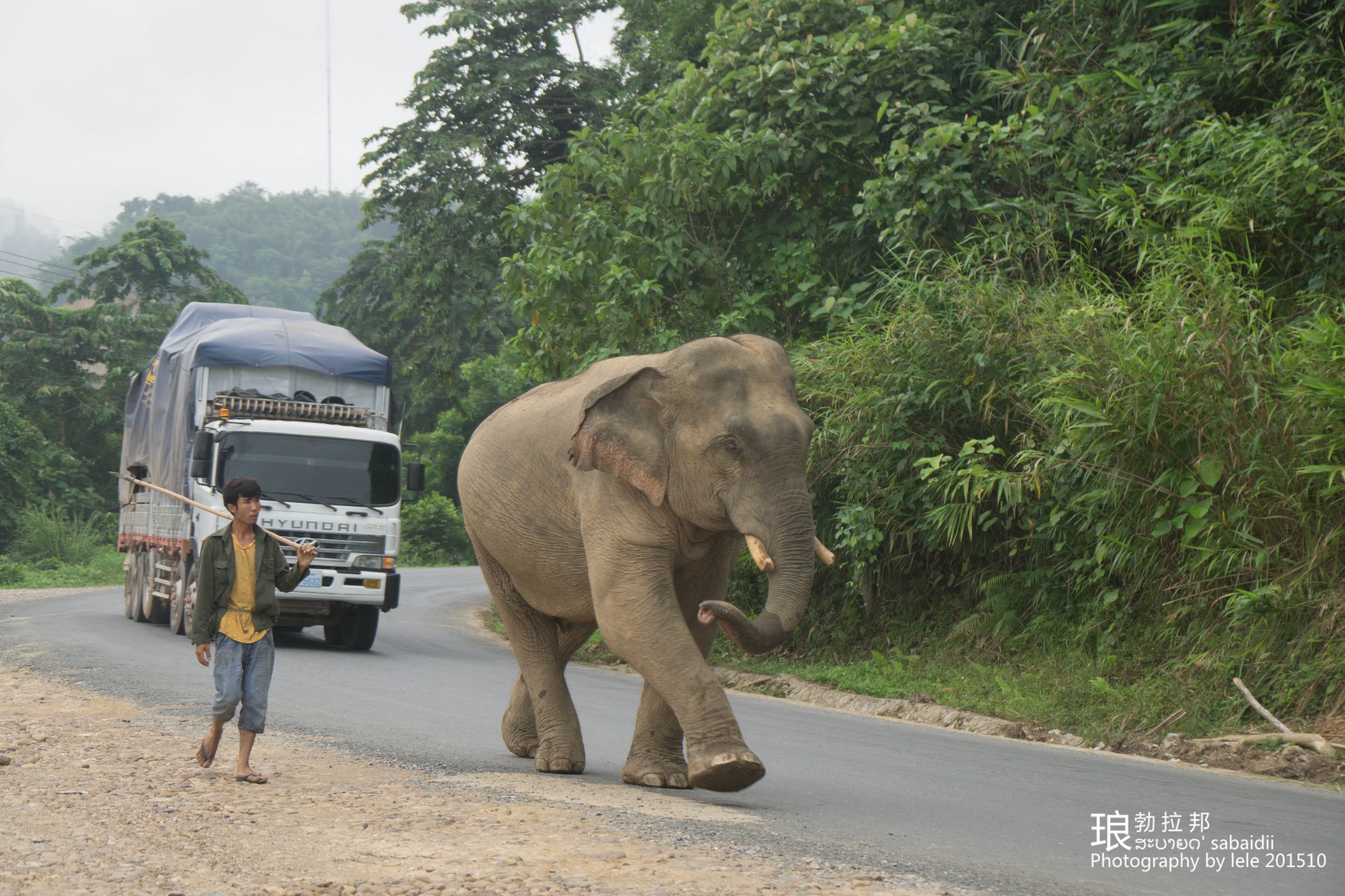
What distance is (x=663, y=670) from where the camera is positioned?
243 inches

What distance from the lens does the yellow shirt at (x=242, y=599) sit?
21.5 feet

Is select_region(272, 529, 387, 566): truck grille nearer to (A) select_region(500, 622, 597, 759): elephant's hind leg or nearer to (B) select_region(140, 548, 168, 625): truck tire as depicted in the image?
(B) select_region(140, 548, 168, 625): truck tire

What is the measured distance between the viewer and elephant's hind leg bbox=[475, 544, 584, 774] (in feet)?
23.7

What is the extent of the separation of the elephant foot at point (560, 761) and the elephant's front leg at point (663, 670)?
458 mm

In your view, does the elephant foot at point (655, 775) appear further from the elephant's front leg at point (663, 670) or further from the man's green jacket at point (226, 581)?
the man's green jacket at point (226, 581)

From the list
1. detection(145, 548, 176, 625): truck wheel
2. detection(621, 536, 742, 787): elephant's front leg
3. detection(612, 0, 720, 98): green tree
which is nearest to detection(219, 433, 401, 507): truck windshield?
detection(145, 548, 176, 625): truck wheel

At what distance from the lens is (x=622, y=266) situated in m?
14.7

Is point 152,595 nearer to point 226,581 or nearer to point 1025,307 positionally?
point 1025,307

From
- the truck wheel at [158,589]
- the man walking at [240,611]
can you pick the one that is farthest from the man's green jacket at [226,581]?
the truck wheel at [158,589]

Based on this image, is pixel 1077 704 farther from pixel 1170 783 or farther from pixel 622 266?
pixel 622 266

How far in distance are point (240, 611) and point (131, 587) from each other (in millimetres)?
13860

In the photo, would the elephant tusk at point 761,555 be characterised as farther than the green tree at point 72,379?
No

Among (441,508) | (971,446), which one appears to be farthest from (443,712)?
(441,508)

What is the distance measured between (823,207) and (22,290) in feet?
102
